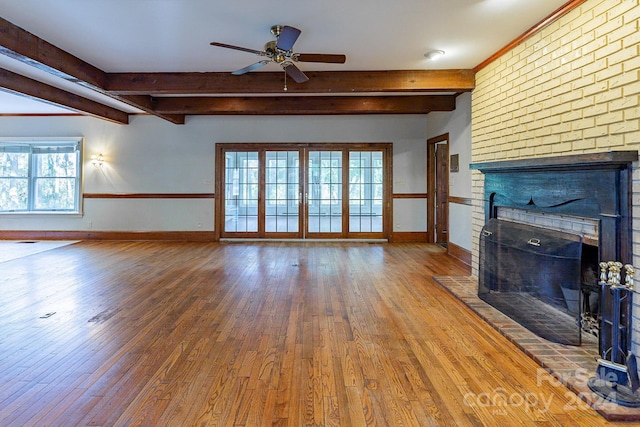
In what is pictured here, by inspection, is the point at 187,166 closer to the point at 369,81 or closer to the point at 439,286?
the point at 369,81

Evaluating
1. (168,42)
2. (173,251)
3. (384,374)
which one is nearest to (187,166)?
(173,251)

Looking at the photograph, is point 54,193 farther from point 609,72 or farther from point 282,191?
point 609,72

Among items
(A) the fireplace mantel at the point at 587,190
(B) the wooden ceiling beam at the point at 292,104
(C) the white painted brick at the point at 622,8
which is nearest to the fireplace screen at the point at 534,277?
(A) the fireplace mantel at the point at 587,190

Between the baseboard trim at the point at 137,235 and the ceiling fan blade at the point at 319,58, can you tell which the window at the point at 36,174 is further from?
the ceiling fan blade at the point at 319,58

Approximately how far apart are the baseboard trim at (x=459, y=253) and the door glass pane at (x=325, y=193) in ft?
8.15

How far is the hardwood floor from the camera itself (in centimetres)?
197

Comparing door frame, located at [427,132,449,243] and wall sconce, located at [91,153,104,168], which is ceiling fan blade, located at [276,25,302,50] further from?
wall sconce, located at [91,153,104,168]

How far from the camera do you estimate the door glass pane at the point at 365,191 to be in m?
8.00

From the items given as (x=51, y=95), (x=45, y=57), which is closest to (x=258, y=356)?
(x=45, y=57)

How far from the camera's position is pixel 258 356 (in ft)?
8.56

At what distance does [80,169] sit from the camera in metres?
7.99

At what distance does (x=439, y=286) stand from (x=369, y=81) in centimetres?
276

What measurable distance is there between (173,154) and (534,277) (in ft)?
23.7

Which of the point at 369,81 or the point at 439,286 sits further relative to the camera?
the point at 369,81
